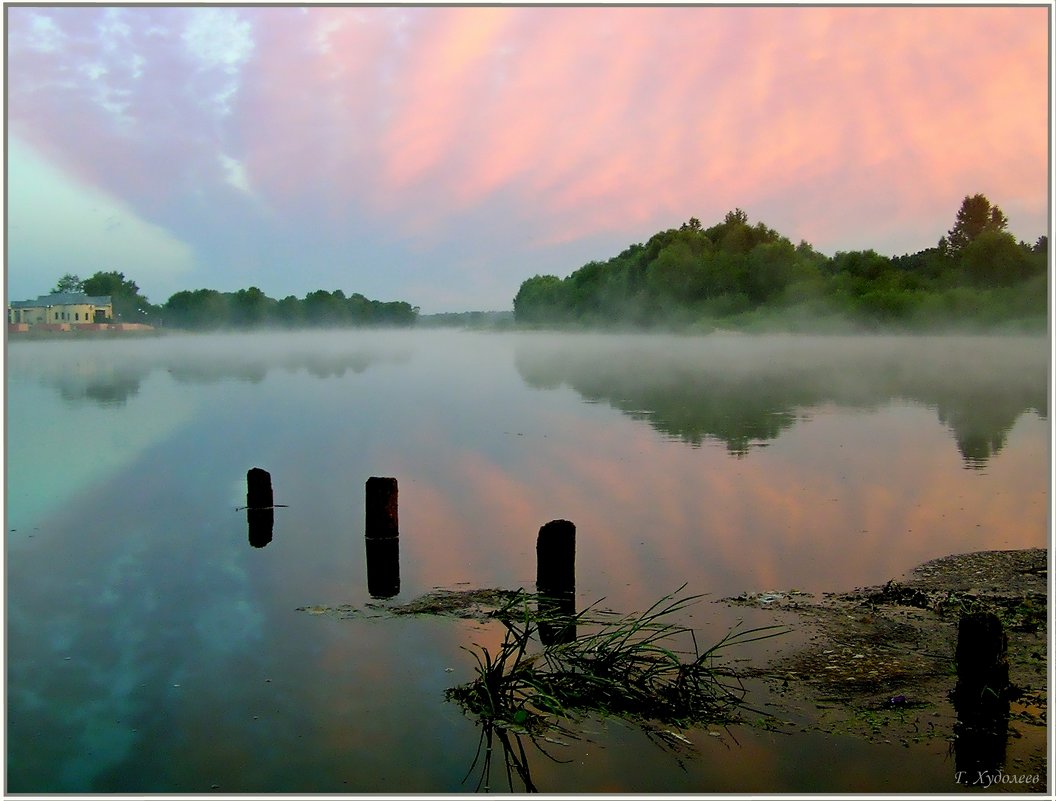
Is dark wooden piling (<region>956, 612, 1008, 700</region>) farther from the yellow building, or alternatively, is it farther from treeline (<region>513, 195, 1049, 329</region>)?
the yellow building

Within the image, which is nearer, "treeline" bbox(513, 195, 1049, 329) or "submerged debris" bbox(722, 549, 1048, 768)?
"submerged debris" bbox(722, 549, 1048, 768)

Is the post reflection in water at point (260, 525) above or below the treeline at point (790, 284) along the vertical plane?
below

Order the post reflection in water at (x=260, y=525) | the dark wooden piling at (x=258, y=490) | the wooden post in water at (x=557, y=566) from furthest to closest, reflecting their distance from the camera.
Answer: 1. the dark wooden piling at (x=258, y=490)
2. the post reflection in water at (x=260, y=525)
3. the wooden post in water at (x=557, y=566)

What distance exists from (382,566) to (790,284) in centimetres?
10128

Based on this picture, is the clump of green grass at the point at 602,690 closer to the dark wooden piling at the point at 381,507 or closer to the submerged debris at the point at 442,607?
the submerged debris at the point at 442,607

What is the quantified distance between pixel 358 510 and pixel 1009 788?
1205 cm

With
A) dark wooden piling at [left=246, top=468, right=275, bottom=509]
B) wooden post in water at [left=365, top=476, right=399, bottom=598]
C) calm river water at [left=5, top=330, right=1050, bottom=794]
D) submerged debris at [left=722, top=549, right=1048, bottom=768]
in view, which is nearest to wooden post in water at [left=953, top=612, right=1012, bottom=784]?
submerged debris at [left=722, top=549, right=1048, bottom=768]

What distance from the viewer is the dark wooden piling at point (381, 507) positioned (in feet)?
44.4

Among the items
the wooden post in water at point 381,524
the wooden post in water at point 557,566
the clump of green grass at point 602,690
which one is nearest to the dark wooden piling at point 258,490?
the wooden post in water at point 381,524

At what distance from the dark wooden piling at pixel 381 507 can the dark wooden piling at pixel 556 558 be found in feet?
12.5

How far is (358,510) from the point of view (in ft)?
55.9

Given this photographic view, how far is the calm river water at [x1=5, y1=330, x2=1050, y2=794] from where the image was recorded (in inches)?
294

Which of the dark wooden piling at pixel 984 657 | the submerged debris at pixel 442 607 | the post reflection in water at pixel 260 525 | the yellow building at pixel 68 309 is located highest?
the yellow building at pixel 68 309

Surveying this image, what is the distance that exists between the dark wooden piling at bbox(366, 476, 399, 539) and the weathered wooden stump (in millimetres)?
98
